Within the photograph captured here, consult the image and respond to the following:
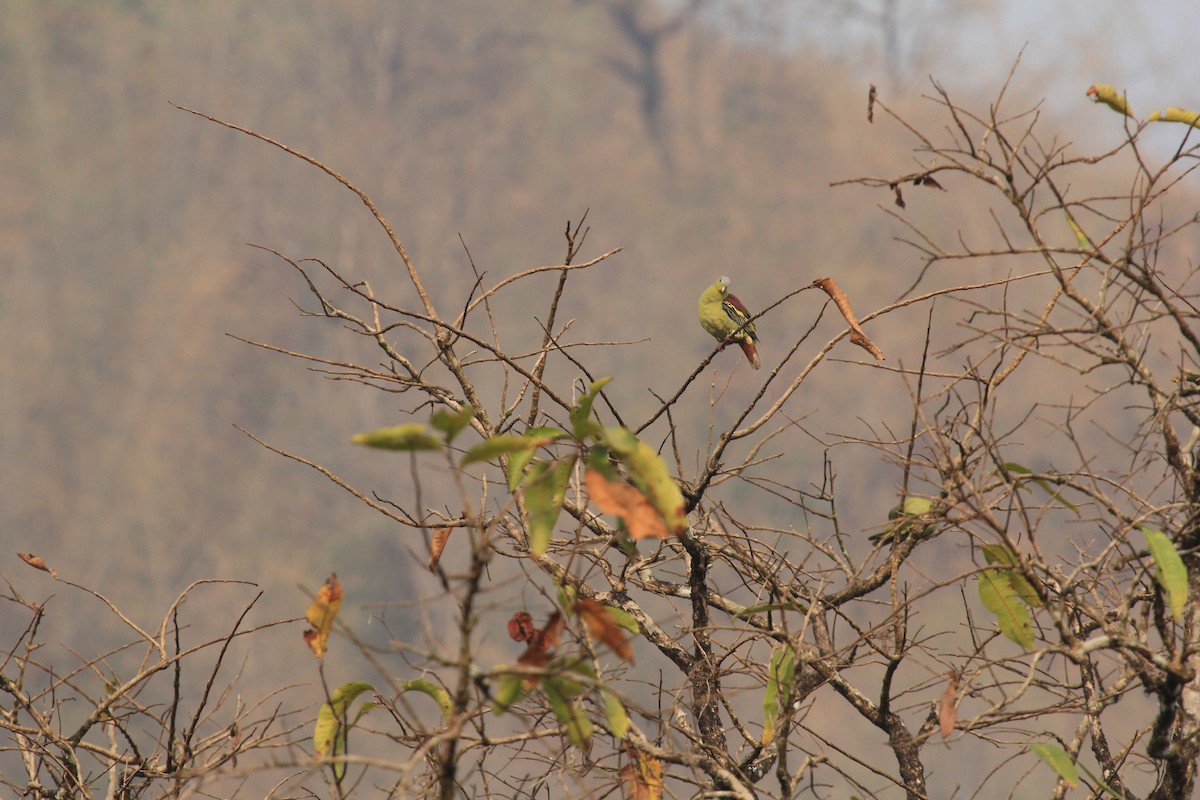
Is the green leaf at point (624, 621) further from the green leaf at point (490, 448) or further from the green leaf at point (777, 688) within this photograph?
the green leaf at point (490, 448)


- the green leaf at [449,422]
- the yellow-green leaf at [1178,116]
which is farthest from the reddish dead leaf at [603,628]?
the yellow-green leaf at [1178,116]

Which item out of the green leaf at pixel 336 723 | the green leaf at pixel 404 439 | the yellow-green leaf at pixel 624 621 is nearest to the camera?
the green leaf at pixel 404 439

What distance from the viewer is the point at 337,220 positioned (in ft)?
89.7

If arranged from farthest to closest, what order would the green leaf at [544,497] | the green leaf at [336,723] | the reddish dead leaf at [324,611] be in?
the green leaf at [336,723], the reddish dead leaf at [324,611], the green leaf at [544,497]

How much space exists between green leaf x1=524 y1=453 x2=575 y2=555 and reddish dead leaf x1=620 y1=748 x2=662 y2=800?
72cm

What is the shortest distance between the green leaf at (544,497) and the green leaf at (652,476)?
0.14m

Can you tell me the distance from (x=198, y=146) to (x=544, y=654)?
27.9m

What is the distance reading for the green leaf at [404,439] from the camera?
5.16 feet

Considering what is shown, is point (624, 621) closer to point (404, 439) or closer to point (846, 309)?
point (846, 309)

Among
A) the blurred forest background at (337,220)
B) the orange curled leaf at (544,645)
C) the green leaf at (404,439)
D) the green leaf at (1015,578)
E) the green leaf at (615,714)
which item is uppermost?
the blurred forest background at (337,220)

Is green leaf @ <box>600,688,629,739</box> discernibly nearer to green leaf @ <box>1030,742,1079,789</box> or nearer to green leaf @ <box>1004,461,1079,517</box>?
green leaf @ <box>1030,742,1079,789</box>

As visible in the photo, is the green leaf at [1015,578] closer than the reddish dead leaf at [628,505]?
No

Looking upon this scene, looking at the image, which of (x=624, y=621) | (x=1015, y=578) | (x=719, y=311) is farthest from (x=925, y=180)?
(x=719, y=311)

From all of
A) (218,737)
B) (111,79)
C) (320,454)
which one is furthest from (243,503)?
(218,737)
